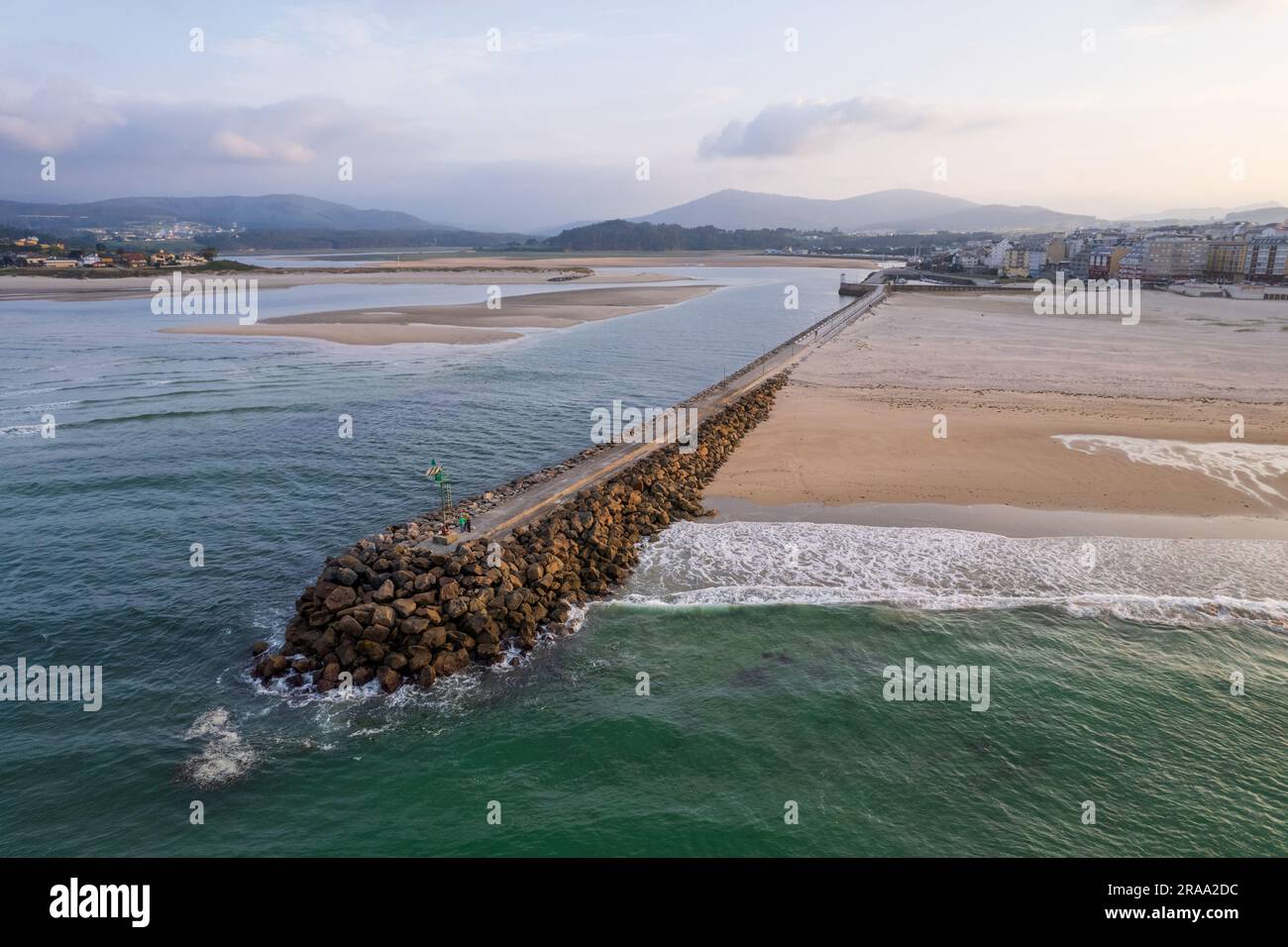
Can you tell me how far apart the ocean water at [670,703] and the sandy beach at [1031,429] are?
3.78 meters

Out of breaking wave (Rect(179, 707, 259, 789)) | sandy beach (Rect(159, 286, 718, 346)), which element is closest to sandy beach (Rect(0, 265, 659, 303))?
sandy beach (Rect(159, 286, 718, 346))

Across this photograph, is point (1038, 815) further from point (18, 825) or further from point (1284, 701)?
point (18, 825)

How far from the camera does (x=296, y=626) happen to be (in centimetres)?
1678

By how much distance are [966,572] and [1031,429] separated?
51.3 feet

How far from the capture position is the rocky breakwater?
15.8 meters

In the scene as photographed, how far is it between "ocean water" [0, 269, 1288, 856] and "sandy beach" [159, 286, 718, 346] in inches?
1512

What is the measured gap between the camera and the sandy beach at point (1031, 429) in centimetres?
2569

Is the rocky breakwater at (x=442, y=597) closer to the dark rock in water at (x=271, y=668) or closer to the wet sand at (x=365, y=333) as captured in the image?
the dark rock in water at (x=271, y=668)

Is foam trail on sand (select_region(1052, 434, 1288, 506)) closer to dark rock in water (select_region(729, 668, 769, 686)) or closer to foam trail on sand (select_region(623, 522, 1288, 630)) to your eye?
foam trail on sand (select_region(623, 522, 1288, 630))

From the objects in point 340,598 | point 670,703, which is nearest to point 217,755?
point 340,598

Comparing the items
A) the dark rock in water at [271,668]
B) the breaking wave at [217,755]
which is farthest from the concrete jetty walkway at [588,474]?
the breaking wave at [217,755]

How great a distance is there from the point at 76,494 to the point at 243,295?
90.6 metres

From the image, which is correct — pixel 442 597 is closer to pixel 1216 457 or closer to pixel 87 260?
pixel 1216 457

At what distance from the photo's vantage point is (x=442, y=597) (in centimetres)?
1716
